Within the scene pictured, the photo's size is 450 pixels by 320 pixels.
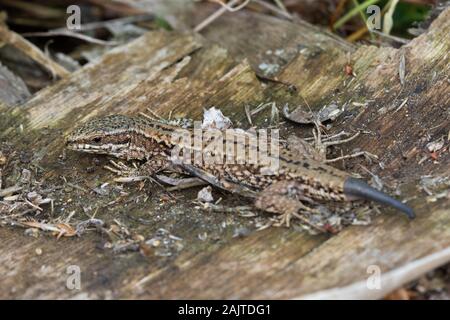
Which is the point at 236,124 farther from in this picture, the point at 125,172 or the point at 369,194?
the point at 369,194

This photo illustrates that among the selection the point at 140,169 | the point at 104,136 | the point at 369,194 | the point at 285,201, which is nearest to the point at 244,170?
the point at 285,201

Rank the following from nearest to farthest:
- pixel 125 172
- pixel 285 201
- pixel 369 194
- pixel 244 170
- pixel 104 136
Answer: pixel 369 194 → pixel 285 201 → pixel 244 170 → pixel 125 172 → pixel 104 136

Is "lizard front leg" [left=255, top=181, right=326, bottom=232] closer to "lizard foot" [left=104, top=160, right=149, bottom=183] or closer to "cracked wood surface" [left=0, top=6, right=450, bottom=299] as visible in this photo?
"cracked wood surface" [left=0, top=6, right=450, bottom=299]

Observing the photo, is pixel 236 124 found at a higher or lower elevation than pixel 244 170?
higher

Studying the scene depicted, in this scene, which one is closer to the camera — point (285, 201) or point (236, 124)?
point (285, 201)

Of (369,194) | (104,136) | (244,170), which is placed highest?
(104,136)

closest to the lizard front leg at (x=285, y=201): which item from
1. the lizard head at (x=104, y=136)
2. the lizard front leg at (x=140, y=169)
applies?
the lizard front leg at (x=140, y=169)

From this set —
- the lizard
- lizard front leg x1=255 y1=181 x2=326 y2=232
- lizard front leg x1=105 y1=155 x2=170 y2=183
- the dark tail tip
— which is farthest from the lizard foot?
the dark tail tip
